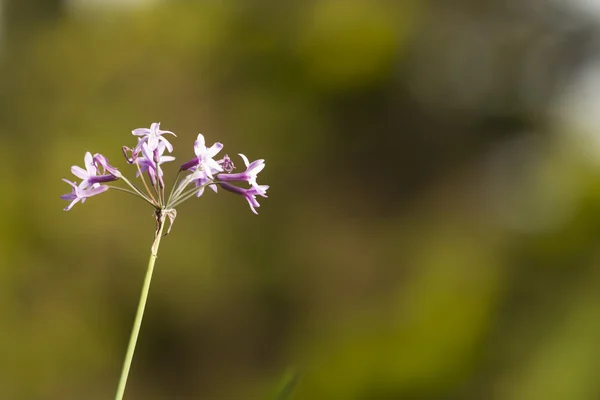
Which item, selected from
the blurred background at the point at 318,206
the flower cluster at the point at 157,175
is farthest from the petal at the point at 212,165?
the blurred background at the point at 318,206

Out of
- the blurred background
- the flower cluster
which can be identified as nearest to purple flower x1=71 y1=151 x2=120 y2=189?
the flower cluster

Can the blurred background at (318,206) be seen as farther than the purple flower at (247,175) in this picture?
Yes

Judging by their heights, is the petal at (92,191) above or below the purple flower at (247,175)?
below

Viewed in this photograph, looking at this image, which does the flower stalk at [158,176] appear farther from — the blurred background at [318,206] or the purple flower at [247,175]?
the blurred background at [318,206]

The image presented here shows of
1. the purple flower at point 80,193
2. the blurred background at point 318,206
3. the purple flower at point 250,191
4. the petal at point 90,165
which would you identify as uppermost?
the blurred background at point 318,206

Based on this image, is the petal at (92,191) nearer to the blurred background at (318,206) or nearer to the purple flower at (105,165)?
the purple flower at (105,165)

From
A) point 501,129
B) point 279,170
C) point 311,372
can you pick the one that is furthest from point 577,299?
point 279,170

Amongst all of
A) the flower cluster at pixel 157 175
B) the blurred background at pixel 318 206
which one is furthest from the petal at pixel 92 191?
the blurred background at pixel 318 206

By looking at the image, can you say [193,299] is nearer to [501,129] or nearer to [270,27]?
[270,27]

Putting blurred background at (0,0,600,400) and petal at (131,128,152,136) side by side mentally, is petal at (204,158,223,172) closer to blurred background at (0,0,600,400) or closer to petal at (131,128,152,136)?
petal at (131,128,152,136)
